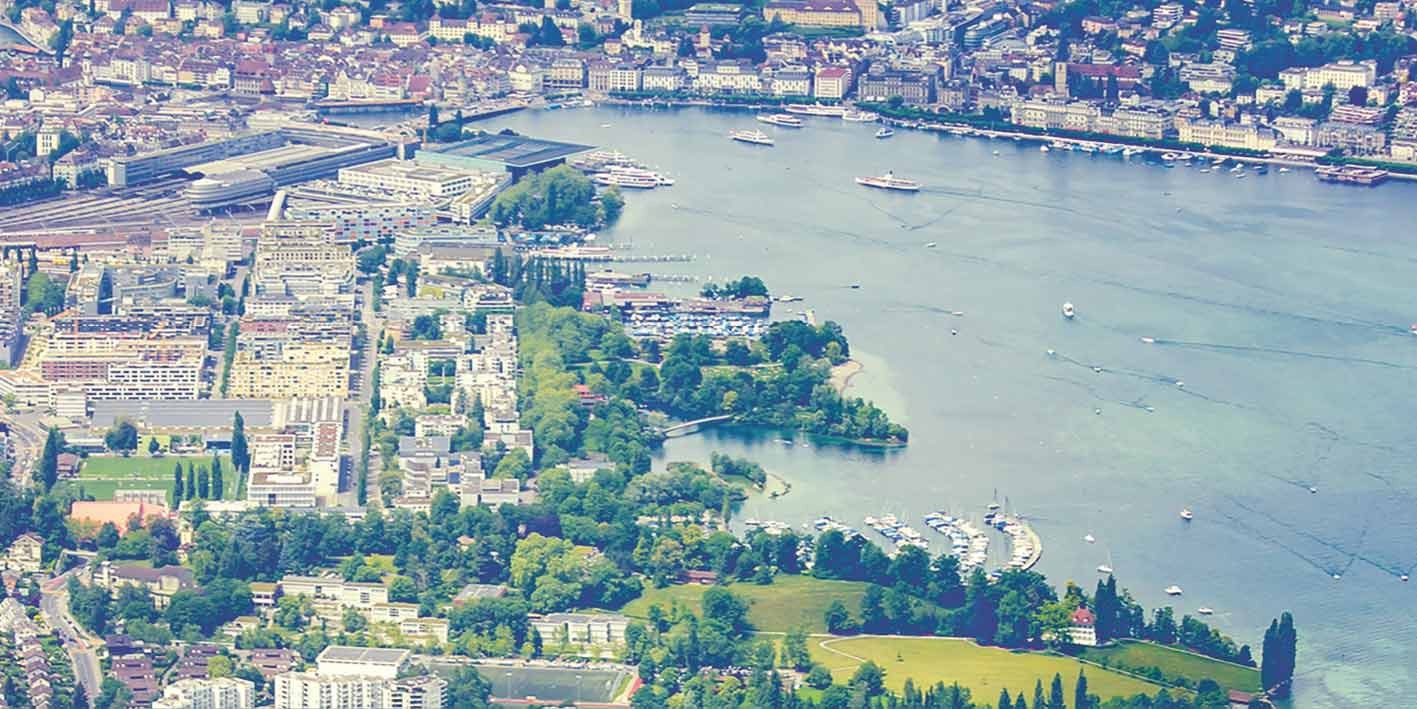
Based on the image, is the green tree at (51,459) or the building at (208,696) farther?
the green tree at (51,459)

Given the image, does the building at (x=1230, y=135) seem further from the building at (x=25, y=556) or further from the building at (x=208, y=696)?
the building at (x=208, y=696)

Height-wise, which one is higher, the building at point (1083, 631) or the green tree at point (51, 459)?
the green tree at point (51, 459)

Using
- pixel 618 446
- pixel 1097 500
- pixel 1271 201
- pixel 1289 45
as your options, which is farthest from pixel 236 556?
pixel 1289 45

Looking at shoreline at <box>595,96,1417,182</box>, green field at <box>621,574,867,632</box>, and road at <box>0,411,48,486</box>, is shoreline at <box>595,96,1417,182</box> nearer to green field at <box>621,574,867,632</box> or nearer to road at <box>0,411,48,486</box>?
road at <box>0,411,48,486</box>

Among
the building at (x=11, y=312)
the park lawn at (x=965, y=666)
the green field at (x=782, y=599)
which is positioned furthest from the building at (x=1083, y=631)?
the building at (x=11, y=312)

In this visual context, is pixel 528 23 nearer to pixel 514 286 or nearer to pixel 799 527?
pixel 514 286

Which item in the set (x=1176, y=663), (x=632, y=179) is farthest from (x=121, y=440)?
(x=632, y=179)
